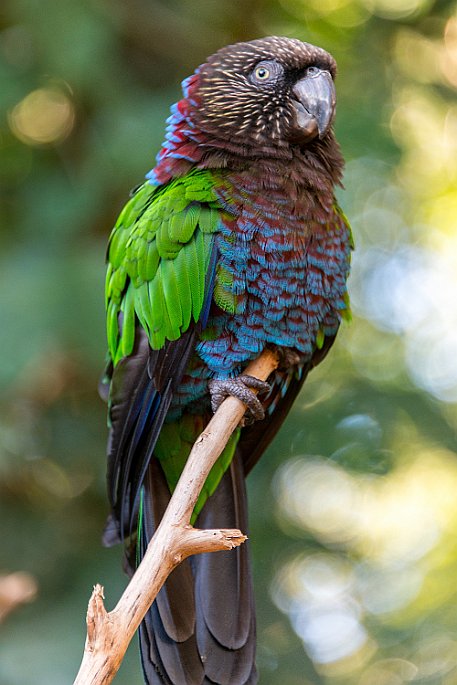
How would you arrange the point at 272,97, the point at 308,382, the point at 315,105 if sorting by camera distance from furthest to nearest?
the point at 308,382 → the point at 272,97 → the point at 315,105

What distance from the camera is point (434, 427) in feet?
17.7

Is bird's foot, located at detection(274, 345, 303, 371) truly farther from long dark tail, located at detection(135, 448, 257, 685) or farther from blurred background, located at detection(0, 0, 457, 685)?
blurred background, located at detection(0, 0, 457, 685)

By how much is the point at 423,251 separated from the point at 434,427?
1.21 meters

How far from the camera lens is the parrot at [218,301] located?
3.10m

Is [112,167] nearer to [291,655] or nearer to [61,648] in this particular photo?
[61,648]

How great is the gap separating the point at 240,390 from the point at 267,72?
125cm

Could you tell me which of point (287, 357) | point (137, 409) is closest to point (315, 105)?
point (287, 357)

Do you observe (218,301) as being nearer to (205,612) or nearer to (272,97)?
(272,97)

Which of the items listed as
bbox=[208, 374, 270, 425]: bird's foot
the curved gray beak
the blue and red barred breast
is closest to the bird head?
the curved gray beak

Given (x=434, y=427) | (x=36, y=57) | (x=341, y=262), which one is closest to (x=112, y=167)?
(x=36, y=57)

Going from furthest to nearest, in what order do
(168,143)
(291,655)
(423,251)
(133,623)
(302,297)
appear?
(423,251) → (291,655) → (168,143) → (302,297) → (133,623)

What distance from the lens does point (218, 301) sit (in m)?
3.11

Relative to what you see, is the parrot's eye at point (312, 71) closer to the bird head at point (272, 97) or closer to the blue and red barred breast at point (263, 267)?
the bird head at point (272, 97)

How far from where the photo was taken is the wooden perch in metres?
2.14
